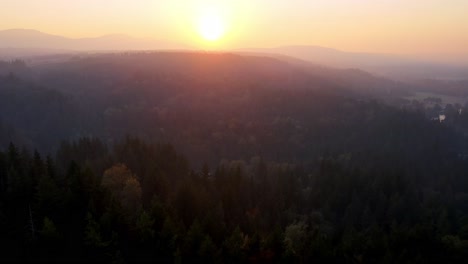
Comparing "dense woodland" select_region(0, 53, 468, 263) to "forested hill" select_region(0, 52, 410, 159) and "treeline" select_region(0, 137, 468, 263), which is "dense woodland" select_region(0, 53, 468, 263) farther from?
"forested hill" select_region(0, 52, 410, 159)

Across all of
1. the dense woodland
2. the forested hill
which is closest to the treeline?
the dense woodland

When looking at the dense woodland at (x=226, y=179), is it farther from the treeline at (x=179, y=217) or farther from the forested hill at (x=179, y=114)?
the forested hill at (x=179, y=114)

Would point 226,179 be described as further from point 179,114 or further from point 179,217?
point 179,114

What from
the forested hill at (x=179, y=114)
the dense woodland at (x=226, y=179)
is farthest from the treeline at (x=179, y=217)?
the forested hill at (x=179, y=114)

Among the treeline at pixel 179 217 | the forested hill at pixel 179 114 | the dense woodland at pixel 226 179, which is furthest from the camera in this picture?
the forested hill at pixel 179 114

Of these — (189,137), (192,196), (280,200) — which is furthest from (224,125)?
(192,196)

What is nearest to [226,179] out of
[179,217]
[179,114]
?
[179,217]
